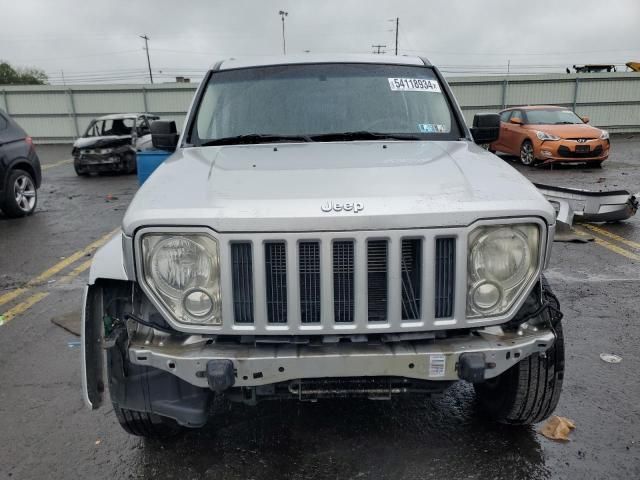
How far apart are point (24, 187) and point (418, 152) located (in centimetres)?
818

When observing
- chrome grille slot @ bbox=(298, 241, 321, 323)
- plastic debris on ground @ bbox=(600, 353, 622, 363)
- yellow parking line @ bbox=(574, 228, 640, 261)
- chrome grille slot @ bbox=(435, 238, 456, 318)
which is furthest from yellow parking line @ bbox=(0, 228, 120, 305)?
yellow parking line @ bbox=(574, 228, 640, 261)

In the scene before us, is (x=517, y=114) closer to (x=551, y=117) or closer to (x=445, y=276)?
(x=551, y=117)

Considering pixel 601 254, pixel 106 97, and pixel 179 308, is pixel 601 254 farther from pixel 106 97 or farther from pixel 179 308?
pixel 106 97

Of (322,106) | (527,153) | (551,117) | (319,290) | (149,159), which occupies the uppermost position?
(322,106)

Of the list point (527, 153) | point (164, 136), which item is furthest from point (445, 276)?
point (527, 153)

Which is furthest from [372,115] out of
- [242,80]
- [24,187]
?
[24,187]

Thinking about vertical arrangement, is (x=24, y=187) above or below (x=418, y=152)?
below

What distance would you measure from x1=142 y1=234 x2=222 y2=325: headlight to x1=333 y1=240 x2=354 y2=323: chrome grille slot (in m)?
0.48

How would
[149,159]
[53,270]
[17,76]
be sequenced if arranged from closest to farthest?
[149,159] < [53,270] < [17,76]

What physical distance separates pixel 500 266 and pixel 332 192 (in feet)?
2.51

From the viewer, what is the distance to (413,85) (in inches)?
148

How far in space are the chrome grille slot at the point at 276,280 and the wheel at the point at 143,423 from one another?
94cm

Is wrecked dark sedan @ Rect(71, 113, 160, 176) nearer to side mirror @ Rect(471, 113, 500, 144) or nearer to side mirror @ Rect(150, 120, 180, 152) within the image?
side mirror @ Rect(150, 120, 180, 152)

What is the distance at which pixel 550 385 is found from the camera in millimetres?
2633
